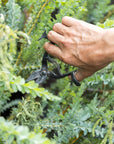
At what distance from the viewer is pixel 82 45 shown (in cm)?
64

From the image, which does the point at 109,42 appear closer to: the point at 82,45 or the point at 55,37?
the point at 82,45

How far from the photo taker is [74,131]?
2.42ft

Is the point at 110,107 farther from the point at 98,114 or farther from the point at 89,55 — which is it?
the point at 89,55

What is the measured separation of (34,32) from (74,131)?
474 millimetres

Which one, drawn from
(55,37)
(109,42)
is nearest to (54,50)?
(55,37)

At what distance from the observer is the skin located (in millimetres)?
595

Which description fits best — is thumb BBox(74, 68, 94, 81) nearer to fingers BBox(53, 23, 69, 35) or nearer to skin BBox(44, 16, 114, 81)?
A: skin BBox(44, 16, 114, 81)

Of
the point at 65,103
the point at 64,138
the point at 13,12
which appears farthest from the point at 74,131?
the point at 13,12

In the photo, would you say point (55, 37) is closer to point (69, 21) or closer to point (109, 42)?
point (69, 21)

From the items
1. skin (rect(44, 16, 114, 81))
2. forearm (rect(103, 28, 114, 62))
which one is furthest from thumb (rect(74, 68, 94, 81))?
forearm (rect(103, 28, 114, 62))

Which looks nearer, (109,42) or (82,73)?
(109,42)

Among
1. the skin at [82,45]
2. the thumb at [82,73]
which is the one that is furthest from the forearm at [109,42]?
the thumb at [82,73]

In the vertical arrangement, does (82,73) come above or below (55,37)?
below

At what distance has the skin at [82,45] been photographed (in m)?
0.59
